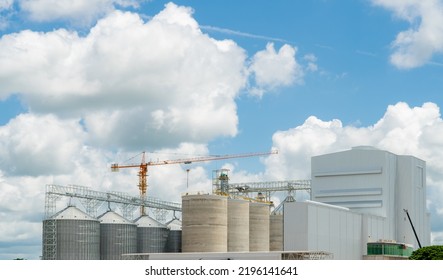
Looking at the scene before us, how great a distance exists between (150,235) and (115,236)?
31.0ft

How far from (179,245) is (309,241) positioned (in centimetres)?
3111

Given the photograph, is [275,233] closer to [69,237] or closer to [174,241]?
[174,241]

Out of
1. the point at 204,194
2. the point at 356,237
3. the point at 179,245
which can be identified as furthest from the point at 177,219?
the point at 356,237

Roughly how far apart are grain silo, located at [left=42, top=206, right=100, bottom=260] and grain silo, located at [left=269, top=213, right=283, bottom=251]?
36375mm

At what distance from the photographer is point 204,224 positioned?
12338 centimetres

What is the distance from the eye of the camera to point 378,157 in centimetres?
14225

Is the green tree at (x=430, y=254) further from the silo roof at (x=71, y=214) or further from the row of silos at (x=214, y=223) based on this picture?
the silo roof at (x=71, y=214)

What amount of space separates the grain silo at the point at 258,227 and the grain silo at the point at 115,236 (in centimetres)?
2131

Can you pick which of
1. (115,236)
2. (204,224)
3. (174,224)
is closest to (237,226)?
(204,224)

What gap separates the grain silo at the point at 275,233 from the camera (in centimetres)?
14462

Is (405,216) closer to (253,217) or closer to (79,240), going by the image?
(253,217)

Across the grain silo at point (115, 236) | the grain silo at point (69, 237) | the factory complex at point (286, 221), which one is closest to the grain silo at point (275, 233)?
the factory complex at point (286, 221)
